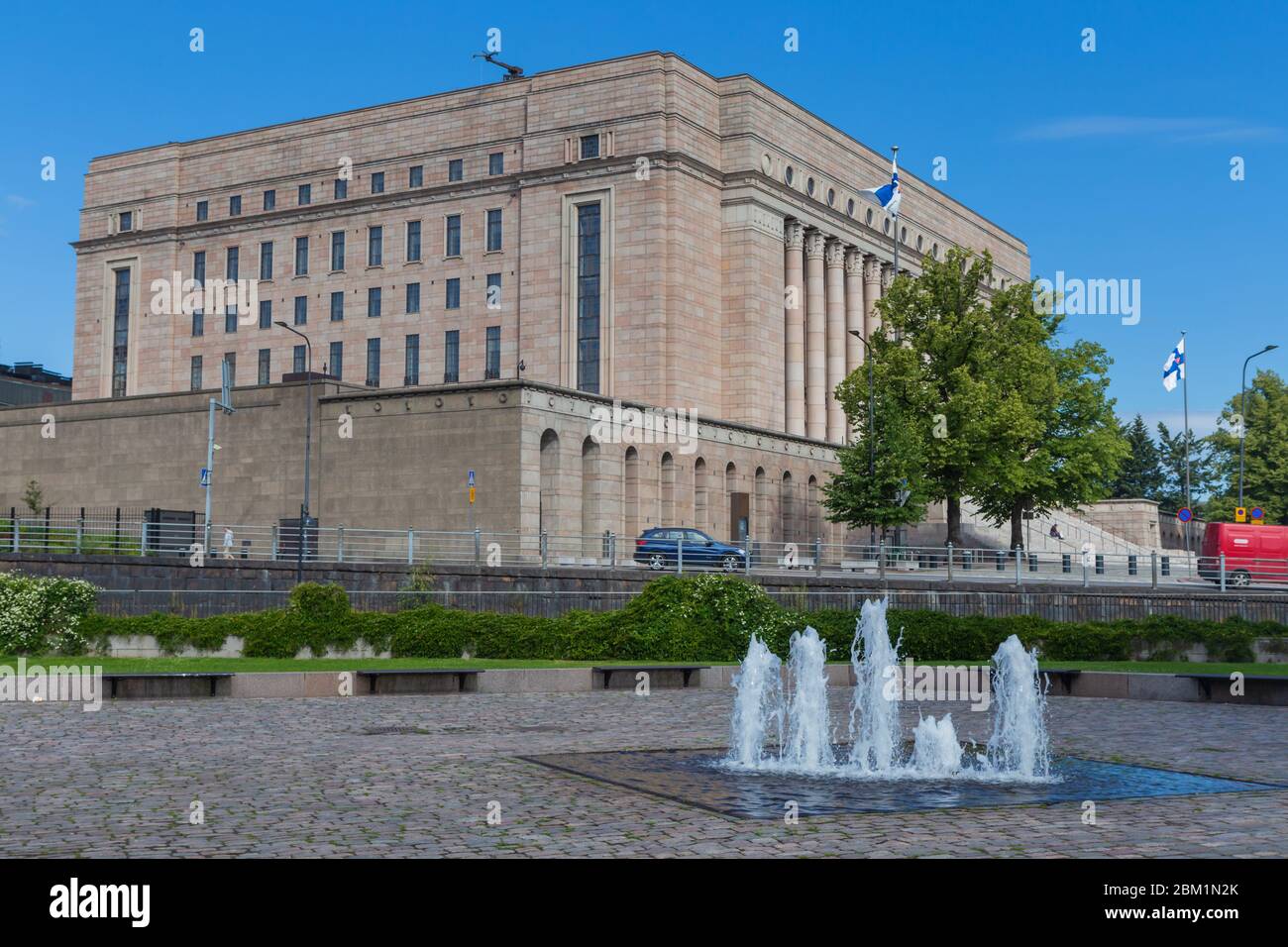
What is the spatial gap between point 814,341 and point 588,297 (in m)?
14.6

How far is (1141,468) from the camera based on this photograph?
156500mm

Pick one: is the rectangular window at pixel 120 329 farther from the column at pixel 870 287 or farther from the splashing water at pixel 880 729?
the splashing water at pixel 880 729

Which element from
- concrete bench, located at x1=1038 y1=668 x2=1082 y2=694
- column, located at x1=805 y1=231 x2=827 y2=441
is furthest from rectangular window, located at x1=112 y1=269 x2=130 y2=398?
concrete bench, located at x1=1038 y1=668 x2=1082 y2=694

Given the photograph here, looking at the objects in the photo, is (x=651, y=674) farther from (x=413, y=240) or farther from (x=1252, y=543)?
(x=413, y=240)

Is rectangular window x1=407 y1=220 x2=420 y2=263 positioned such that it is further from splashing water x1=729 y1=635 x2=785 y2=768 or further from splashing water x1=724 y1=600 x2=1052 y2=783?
splashing water x1=724 y1=600 x2=1052 y2=783

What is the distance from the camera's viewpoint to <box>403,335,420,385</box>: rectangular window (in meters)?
84.9

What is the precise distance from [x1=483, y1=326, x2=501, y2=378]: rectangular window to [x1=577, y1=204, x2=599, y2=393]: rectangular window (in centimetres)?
552

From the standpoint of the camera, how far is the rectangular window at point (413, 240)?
86.3 meters

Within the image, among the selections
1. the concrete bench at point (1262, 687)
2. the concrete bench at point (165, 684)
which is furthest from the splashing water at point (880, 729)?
the concrete bench at point (165, 684)

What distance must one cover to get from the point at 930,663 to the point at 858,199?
6623cm

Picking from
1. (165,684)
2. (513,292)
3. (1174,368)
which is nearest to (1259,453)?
(1174,368)

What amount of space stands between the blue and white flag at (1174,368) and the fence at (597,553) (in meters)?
16.0
